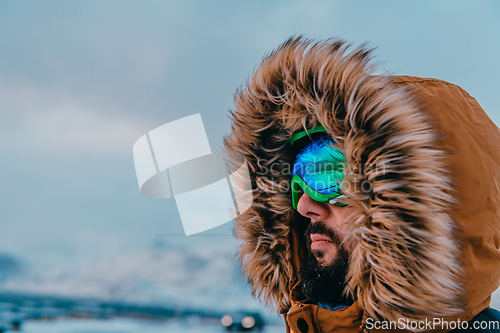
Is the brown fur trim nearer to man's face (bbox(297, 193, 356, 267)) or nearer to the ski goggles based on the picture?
the ski goggles

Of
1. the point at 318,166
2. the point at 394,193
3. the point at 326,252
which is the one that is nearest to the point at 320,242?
the point at 326,252

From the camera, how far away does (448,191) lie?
894 millimetres

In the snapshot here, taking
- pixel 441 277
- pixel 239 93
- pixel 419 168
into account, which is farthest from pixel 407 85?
pixel 239 93

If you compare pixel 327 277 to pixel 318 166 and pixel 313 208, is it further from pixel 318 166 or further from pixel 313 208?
pixel 318 166

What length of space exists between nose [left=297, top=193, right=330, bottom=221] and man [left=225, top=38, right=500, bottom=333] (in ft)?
0.05

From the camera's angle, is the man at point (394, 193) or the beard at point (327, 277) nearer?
the man at point (394, 193)

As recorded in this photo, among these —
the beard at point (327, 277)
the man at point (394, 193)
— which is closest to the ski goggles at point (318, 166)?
the man at point (394, 193)

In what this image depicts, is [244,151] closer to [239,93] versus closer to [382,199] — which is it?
[239,93]

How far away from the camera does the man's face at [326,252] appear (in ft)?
4.17

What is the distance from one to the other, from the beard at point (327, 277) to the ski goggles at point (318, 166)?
194 mm

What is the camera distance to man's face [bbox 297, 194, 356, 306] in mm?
1271

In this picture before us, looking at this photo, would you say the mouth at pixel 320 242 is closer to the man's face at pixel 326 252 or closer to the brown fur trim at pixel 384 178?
the man's face at pixel 326 252

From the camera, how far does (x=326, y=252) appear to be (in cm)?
134

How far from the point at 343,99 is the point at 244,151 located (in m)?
0.71
